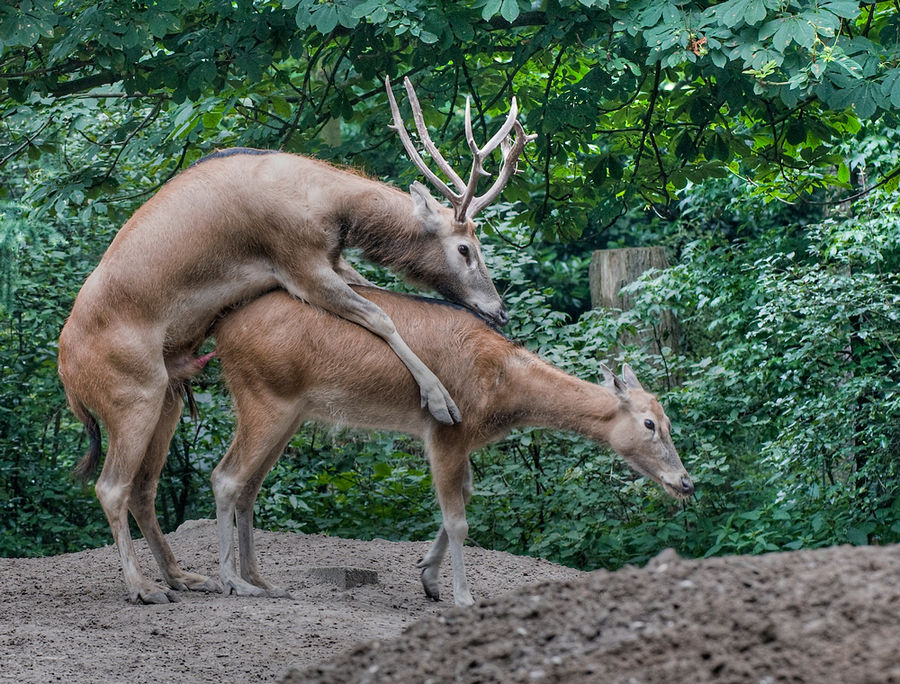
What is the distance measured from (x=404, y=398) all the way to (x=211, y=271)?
1369 millimetres

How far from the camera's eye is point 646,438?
21.7 feet

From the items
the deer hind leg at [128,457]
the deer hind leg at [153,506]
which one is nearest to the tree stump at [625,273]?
the deer hind leg at [153,506]

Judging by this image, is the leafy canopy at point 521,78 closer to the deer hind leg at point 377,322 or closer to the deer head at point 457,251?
the deer head at point 457,251

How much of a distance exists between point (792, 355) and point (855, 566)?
555 centimetres

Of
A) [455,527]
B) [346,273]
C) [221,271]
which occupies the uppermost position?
[221,271]

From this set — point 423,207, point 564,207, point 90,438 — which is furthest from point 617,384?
point 90,438

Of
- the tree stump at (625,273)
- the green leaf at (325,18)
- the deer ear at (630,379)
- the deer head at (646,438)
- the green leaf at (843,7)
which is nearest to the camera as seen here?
the green leaf at (843,7)

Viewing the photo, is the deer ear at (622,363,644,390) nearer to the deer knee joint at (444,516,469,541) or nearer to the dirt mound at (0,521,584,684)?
the deer knee joint at (444,516,469,541)

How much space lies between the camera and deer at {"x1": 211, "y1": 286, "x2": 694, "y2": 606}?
6.33 meters

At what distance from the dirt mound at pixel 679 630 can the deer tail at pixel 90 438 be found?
3.72 m

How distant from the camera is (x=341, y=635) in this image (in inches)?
210

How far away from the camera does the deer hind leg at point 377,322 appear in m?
6.24

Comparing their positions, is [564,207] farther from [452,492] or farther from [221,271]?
[221,271]

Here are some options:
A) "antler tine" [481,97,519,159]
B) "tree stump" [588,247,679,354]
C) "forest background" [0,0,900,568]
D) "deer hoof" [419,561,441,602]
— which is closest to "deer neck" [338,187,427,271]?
"antler tine" [481,97,519,159]
